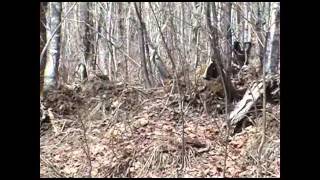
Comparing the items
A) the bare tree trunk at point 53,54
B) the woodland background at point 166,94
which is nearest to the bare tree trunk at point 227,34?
the woodland background at point 166,94

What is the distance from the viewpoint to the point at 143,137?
4.81 metres

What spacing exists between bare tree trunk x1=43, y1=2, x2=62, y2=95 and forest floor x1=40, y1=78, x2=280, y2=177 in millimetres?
165

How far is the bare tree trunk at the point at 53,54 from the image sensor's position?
208 inches

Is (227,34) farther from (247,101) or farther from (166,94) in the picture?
(166,94)

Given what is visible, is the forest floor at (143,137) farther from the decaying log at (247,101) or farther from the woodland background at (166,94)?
the decaying log at (247,101)

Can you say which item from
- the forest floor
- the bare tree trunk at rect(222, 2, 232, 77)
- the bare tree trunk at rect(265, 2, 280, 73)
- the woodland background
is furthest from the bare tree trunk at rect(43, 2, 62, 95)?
the bare tree trunk at rect(265, 2, 280, 73)

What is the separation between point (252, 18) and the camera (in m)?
5.24

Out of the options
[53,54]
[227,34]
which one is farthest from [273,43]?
[53,54]

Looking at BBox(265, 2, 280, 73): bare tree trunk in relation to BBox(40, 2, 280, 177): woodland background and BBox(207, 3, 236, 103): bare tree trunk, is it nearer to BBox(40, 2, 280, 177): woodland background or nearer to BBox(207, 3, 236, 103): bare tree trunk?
BBox(40, 2, 280, 177): woodland background

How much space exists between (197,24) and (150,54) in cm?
112
